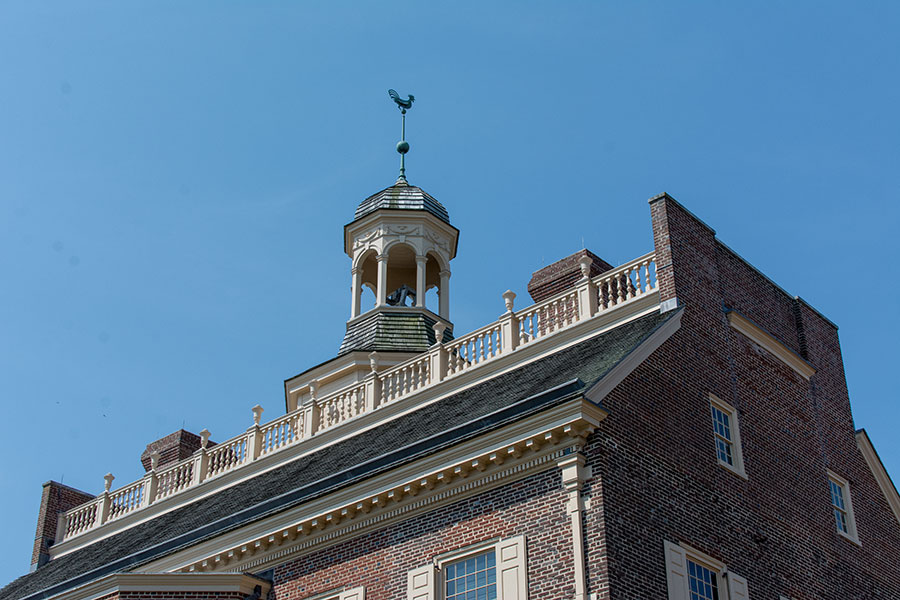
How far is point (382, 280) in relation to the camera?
37.4 m

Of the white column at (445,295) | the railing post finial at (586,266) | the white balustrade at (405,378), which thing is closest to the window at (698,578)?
the railing post finial at (586,266)

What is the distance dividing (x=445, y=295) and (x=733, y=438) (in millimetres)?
17583

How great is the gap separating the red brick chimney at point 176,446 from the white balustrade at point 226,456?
4.67 meters

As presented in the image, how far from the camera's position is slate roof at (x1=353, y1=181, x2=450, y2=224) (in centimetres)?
3878

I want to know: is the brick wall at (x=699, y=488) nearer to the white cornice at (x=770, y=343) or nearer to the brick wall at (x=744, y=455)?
the brick wall at (x=744, y=455)

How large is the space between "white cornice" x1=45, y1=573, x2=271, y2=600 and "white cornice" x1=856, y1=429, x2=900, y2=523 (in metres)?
13.4

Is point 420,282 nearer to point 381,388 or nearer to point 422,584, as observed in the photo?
point 381,388

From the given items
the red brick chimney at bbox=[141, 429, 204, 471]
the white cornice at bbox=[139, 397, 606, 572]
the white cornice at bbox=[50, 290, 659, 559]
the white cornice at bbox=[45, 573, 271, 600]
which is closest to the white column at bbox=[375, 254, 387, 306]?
the red brick chimney at bbox=[141, 429, 204, 471]

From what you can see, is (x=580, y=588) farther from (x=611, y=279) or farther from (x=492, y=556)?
(x=611, y=279)

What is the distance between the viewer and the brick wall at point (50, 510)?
33.1 metres

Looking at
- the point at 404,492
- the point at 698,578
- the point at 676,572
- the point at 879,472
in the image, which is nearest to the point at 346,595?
the point at 404,492

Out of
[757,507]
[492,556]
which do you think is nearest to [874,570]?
A: [757,507]

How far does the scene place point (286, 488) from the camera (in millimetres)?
24438

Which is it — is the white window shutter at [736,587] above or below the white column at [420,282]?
below
